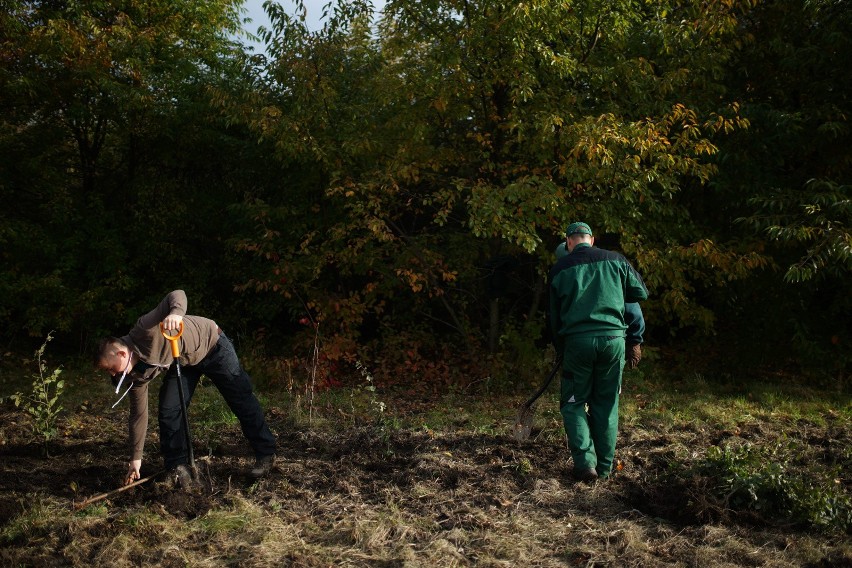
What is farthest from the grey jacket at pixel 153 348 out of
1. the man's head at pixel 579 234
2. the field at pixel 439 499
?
the man's head at pixel 579 234

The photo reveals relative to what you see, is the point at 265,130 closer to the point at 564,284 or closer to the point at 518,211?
the point at 518,211

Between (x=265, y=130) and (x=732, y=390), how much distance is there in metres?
6.10

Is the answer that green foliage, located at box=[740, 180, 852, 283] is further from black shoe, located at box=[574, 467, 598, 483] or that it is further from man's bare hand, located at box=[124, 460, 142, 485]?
man's bare hand, located at box=[124, 460, 142, 485]

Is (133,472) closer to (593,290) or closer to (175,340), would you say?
(175,340)

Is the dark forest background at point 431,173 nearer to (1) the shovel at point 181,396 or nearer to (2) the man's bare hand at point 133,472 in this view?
(1) the shovel at point 181,396

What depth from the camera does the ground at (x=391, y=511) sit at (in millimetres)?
3664

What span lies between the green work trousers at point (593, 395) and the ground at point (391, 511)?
0.19m

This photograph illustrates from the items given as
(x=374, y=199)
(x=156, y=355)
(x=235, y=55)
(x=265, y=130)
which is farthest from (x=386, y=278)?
(x=156, y=355)

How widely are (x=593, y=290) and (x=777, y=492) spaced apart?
158cm

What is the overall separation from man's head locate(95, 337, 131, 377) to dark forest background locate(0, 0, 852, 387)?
145 inches

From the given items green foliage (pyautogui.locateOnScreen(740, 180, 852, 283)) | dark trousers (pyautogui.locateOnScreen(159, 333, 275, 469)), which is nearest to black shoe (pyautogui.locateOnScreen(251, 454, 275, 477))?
dark trousers (pyautogui.locateOnScreen(159, 333, 275, 469))

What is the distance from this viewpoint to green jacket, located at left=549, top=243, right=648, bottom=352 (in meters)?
4.71

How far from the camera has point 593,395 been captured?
4.89 metres

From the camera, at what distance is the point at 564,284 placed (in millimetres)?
4812
